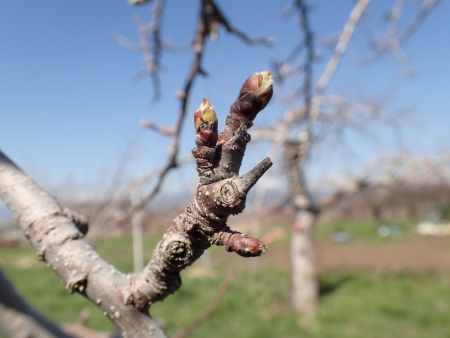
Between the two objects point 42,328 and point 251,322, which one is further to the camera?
point 251,322

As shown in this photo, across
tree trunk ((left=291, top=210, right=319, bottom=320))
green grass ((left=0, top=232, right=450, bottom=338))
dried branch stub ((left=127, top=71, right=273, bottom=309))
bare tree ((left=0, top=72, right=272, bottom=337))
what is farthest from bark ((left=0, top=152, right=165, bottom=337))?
tree trunk ((left=291, top=210, right=319, bottom=320))

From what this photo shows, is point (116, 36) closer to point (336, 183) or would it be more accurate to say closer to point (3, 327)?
point (3, 327)

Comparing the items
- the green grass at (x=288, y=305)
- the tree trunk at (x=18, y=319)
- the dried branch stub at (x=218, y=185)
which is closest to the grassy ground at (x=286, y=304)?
the green grass at (x=288, y=305)

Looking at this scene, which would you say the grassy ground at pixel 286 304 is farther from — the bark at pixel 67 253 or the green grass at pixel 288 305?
the bark at pixel 67 253

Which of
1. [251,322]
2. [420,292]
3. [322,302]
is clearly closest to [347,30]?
[251,322]

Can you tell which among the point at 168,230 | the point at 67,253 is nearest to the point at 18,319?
the point at 67,253
